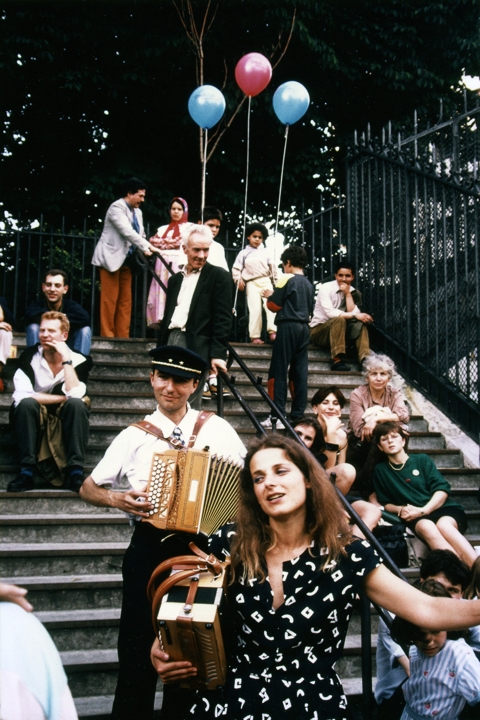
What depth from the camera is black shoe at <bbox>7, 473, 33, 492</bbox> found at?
4.93 meters

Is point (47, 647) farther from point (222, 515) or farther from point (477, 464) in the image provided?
point (477, 464)

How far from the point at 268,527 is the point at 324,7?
11843 mm

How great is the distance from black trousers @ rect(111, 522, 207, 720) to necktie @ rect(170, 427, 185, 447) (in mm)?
369

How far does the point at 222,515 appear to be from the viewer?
9.60 feet

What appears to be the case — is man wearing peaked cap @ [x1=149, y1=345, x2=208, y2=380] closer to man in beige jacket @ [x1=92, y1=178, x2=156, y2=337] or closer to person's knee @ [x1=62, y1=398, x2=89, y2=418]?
person's knee @ [x1=62, y1=398, x2=89, y2=418]

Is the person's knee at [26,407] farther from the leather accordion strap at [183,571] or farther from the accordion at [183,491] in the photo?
the leather accordion strap at [183,571]

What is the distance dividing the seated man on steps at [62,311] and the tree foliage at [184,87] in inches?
219

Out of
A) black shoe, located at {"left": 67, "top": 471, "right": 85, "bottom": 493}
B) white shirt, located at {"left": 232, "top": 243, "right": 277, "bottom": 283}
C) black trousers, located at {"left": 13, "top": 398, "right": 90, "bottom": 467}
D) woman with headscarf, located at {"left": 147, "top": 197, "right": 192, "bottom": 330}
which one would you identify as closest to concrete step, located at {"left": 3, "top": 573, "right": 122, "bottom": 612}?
black shoe, located at {"left": 67, "top": 471, "right": 85, "bottom": 493}

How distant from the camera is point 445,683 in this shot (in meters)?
2.96

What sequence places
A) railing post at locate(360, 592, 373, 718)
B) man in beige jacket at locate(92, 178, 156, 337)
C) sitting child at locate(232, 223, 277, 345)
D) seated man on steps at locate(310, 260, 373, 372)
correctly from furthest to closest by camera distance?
sitting child at locate(232, 223, 277, 345)
man in beige jacket at locate(92, 178, 156, 337)
seated man on steps at locate(310, 260, 373, 372)
railing post at locate(360, 592, 373, 718)

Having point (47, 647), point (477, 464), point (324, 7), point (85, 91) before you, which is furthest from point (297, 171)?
point (47, 647)

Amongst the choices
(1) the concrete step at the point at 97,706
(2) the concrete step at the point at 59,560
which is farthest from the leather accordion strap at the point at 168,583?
(2) the concrete step at the point at 59,560

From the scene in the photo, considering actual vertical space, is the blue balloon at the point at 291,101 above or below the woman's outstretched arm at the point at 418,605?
above

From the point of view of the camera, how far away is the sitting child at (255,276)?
8633mm
